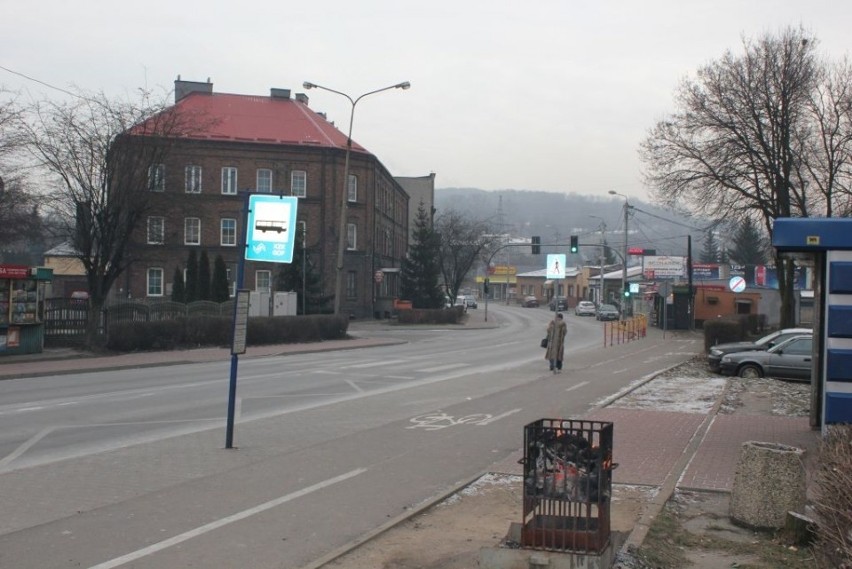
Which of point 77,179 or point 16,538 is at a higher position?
point 77,179

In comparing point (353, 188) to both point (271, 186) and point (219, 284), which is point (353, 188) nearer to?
point (271, 186)

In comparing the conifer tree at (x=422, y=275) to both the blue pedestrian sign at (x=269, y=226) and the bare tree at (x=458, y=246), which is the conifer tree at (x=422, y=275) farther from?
the blue pedestrian sign at (x=269, y=226)

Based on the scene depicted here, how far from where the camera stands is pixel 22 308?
92.1 feet

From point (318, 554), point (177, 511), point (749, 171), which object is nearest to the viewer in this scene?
point (318, 554)

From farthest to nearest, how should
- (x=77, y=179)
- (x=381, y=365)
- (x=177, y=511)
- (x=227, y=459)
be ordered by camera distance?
(x=77, y=179) < (x=381, y=365) < (x=227, y=459) < (x=177, y=511)

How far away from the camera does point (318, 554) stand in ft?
23.4

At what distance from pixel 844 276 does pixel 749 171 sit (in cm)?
2558

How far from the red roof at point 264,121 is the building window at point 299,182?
6.57 feet

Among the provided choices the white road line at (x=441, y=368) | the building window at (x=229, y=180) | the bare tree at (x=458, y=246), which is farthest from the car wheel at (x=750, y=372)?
the bare tree at (x=458, y=246)

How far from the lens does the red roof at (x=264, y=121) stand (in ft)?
204

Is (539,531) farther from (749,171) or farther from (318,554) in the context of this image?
(749,171)

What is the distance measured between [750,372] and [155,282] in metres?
44.7

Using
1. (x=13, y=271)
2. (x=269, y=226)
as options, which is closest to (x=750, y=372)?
(x=269, y=226)

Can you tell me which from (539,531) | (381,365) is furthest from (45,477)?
(381,365)
